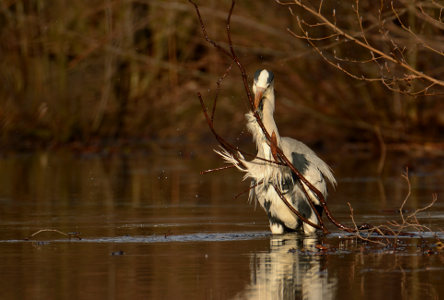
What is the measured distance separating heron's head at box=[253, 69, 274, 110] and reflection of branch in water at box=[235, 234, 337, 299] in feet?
5.45

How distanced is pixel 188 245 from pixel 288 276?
1885mm

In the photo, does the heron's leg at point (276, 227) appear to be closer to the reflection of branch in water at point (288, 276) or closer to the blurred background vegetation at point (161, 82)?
the reflection of branch in water at point (288, 276)

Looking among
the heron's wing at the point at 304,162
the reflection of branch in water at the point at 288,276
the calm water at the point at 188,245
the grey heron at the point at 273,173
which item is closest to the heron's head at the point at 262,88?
the grey heron at the point at 273,173

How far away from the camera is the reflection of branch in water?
6355mm

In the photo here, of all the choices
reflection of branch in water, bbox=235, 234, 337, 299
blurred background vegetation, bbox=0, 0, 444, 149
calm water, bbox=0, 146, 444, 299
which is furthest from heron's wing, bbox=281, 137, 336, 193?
blurred background vegetation, bbox=0, 0, 444, 149

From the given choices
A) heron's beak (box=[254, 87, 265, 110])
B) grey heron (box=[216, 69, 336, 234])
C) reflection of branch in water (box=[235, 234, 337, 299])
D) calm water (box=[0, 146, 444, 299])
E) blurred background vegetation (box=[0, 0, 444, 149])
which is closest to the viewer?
reflection of branch in water (box=[235, 234, 337, 299])

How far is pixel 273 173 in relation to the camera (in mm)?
9547

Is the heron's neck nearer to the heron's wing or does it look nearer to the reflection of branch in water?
the heron's wing

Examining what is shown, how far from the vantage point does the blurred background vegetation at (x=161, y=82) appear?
1912cm

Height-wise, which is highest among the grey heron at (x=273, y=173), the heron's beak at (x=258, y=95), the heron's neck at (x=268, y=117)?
the heron's beak at (x=258, y=95)

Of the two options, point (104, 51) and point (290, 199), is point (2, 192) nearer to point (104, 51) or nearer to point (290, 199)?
point (290, 199)

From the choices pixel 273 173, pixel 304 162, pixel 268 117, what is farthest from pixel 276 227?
pixel 268 117

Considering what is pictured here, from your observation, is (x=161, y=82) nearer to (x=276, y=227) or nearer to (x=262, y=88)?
(x=262, y=88)

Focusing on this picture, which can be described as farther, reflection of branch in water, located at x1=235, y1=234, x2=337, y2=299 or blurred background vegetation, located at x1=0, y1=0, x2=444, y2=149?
blurred background vegetation, located at x1=0, y1=0, x2=444, y2=149
